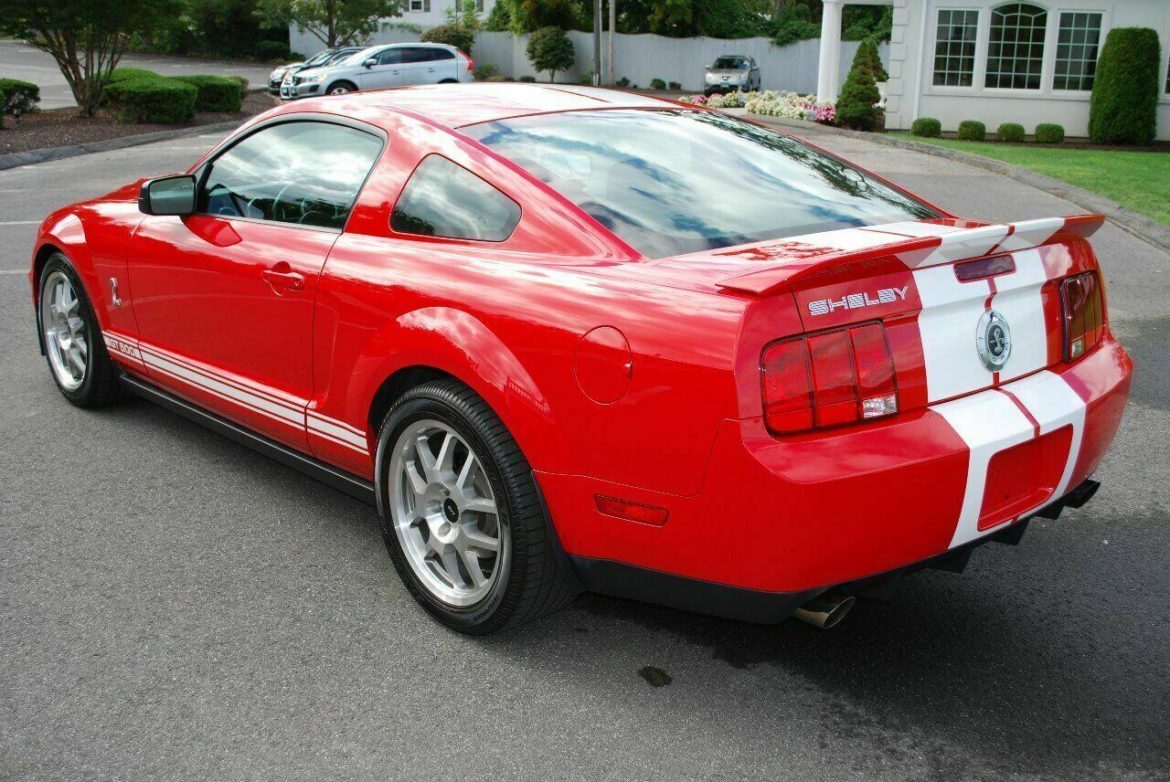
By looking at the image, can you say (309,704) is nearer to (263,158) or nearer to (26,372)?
(263,158)

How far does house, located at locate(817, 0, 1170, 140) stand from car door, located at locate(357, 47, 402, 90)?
14.1 meters

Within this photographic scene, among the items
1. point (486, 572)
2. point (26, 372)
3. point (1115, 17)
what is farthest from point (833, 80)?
point (486, 572)

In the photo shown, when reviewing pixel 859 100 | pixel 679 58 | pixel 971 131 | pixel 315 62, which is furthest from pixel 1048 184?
pixel 679 58

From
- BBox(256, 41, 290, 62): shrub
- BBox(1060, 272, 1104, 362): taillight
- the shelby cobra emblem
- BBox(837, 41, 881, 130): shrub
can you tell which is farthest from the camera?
BBox(256, 41, 290, 62): shrub

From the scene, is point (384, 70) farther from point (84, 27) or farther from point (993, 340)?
point (993, 340)

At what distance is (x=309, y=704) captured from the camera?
→ 307 cm

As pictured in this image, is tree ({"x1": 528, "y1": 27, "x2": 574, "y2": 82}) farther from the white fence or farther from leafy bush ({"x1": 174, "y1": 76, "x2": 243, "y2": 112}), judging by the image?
leafy bush ({"x1": 174, "y1": 76, "x2": 243, "y2": 112})

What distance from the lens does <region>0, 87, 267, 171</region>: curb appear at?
18.1m

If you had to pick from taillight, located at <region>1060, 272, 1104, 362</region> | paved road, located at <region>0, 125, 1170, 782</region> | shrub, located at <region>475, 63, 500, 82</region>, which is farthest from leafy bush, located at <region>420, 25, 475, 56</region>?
taillight, located at <region>1060, 272, 1104, 362</region>

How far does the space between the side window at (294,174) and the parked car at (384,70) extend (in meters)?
28.0

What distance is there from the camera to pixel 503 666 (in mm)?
3283

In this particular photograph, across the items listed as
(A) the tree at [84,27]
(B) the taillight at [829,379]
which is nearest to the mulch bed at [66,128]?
(A) the tree at [84,27]

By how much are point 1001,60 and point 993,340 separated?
2436 cm

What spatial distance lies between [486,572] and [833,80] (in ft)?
87.3
